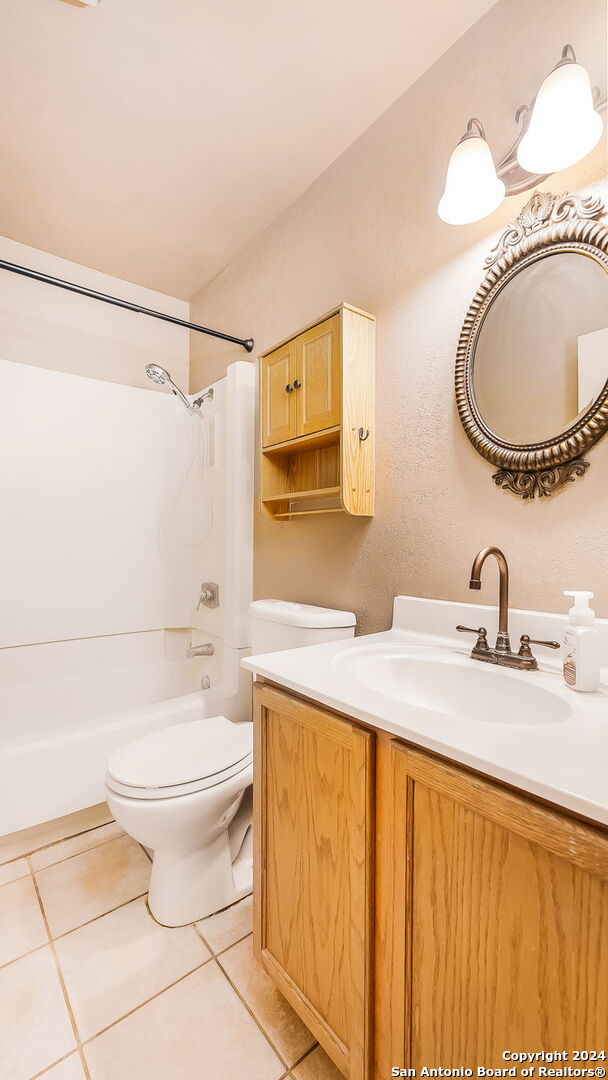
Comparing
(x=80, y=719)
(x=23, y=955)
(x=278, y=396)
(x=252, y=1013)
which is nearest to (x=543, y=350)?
(x=278, y=396)

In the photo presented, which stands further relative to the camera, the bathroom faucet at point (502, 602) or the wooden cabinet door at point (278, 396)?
the wooden cabinet door at point (278, 396)

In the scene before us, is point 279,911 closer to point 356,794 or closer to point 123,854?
point 356,794

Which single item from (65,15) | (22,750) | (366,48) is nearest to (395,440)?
(366,48)

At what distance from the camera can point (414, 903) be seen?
2.26 feet

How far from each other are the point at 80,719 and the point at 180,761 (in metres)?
1.09

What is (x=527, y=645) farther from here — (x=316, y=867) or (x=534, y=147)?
(x=534, y=147)

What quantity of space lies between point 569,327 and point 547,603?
61 cm

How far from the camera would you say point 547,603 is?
1.04 m

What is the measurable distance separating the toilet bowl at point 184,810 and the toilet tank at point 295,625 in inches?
12.8

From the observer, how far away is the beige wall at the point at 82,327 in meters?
2.13

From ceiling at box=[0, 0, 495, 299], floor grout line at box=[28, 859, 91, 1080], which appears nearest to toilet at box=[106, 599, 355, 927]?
floor grout line at box=[28, 859, 91, 1080]

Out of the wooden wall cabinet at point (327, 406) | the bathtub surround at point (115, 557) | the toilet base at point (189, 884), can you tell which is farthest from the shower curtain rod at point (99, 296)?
the toilet base at point (189, 884)

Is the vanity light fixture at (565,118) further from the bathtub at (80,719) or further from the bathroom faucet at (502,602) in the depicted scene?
the bathtub at (80,719)

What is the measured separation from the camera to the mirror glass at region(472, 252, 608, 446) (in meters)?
0.96
